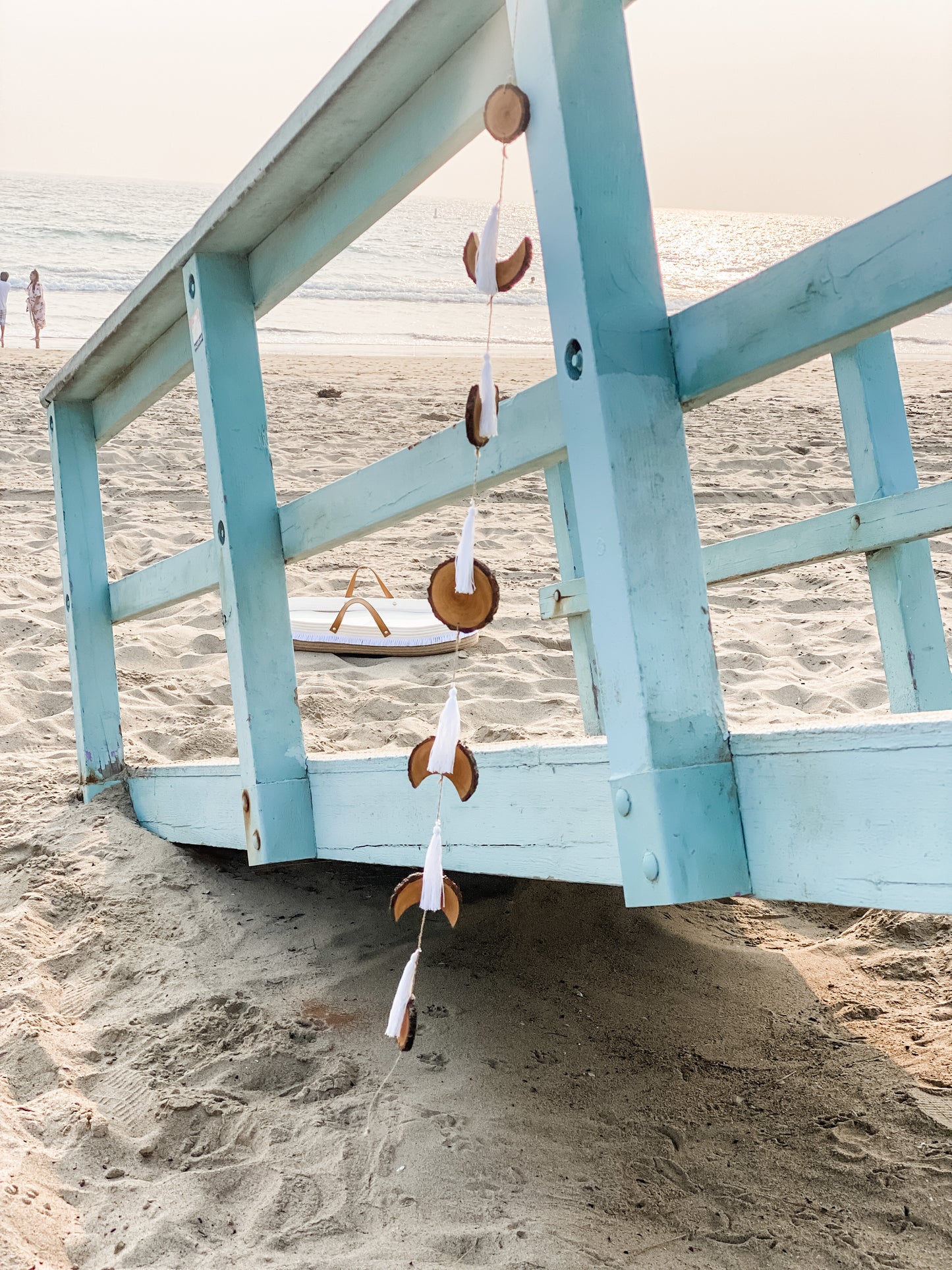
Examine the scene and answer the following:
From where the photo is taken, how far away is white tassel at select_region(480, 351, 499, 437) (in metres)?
1.27

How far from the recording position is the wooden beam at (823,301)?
0.97 meters

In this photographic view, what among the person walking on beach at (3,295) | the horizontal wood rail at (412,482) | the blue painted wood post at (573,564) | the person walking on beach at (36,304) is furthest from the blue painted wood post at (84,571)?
the person walking on beach at (36,304)

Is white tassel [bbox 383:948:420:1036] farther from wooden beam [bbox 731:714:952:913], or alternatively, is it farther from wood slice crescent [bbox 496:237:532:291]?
wood slice crescent [bbox 496:237:532:291]

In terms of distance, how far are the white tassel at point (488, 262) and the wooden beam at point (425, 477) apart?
16 cm

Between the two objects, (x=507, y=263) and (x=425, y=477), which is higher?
(x=507, y=263)

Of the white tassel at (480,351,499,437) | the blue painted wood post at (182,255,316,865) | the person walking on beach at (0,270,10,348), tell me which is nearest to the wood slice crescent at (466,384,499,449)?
the white tassel at (480,351,499,437)

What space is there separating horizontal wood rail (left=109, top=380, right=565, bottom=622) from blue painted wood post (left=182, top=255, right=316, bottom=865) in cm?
7

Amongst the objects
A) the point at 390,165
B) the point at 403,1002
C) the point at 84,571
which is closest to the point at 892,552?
the point at 390,165

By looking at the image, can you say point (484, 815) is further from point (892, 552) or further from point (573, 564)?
point (573, 564)

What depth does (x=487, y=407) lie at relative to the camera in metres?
1.28

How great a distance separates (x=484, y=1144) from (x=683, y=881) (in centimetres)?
76

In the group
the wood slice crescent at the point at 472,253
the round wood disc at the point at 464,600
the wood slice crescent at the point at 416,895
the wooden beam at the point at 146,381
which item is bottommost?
the wood slice crescent at the point at 416,895

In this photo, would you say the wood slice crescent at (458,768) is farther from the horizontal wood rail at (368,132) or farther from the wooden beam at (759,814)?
the horizontal wood rail at (368,132)

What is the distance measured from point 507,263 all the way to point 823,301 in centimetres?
36
